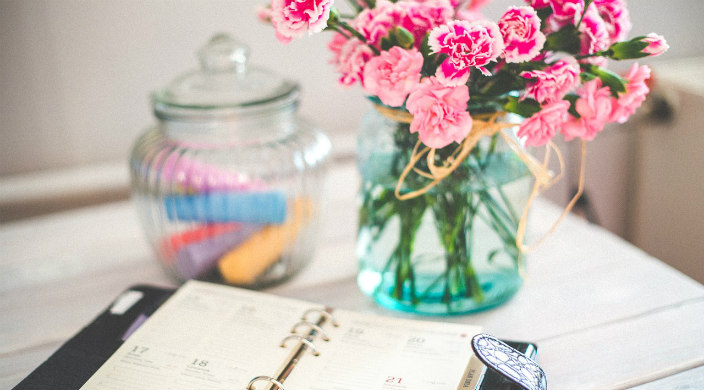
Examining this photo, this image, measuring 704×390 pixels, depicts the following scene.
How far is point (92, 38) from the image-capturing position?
3.48 ft

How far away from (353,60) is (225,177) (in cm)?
25

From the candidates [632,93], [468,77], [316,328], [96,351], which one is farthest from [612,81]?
[96,351]

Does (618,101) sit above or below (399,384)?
above

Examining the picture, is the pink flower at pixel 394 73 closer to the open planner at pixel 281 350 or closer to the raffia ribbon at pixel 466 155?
the raffia ribbon at pixel 466 155

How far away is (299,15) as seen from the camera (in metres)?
0.52

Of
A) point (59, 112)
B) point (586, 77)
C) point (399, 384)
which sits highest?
point (586, 77)

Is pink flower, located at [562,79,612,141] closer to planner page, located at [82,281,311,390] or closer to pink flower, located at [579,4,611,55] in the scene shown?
pink flower, located at [579,4,611,55]

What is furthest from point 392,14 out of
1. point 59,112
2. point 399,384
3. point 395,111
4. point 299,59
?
point 59,112

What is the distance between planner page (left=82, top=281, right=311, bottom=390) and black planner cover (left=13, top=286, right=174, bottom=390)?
13 mm

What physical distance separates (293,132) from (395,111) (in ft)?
0.69

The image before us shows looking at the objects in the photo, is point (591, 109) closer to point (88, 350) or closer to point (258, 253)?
point (258, 253)

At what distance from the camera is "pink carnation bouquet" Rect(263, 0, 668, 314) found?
514mm

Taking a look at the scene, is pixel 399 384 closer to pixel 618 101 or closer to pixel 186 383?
pixel 186 383

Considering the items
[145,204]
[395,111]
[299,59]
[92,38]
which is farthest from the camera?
[299,59]
